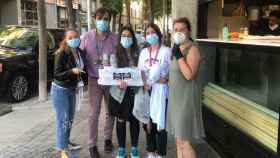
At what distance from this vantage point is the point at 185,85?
4.15 meters

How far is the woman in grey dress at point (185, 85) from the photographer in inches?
161

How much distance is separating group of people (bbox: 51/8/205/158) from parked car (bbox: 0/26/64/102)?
188 inches

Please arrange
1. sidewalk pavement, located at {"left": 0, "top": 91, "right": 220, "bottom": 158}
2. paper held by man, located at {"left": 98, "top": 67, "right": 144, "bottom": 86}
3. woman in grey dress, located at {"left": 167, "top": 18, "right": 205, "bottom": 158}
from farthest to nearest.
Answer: sidewalk pavement, located at {"left": 0, "top": 91, "right": 220, "bottom": 158}, paper held by man, located at {"left": 98, "top": 67, "right": 144, "bottom": 86}, woman in grey dress, located at {"left": 167, "top": 18, "right": 205, "bottom": 158}

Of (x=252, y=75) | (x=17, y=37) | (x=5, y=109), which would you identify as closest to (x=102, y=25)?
(x=252, y=75)

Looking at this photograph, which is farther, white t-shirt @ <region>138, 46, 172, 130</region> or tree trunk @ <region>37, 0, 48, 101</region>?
tree trunk @ <region>37, 0, 48, 101</region>

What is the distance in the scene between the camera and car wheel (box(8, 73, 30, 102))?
10070 millimetres

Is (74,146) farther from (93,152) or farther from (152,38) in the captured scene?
(152,38)

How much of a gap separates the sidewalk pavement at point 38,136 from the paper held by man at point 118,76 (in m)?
1.13

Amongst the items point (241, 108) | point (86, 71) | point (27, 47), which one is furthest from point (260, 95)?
point (27, 47)

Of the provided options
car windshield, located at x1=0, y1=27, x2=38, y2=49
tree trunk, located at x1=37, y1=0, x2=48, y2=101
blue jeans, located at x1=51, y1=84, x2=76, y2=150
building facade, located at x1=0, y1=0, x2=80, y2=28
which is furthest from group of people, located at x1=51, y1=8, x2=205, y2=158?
building facade, located at x1=0, y1=0, x2=80, y2=28

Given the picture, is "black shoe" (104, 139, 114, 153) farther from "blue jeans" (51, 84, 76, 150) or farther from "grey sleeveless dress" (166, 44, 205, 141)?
"grey sleeveless dress" (166, 44, 205, 141)

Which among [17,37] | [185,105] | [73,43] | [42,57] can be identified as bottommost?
[185,105]

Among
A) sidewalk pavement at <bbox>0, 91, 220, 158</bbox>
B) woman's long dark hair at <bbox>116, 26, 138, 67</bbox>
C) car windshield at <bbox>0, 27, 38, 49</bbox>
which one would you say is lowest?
sidewalk pavement at <bbox>0, 91, 220, 158</bbox>

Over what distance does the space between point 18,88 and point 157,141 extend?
6.05 m
